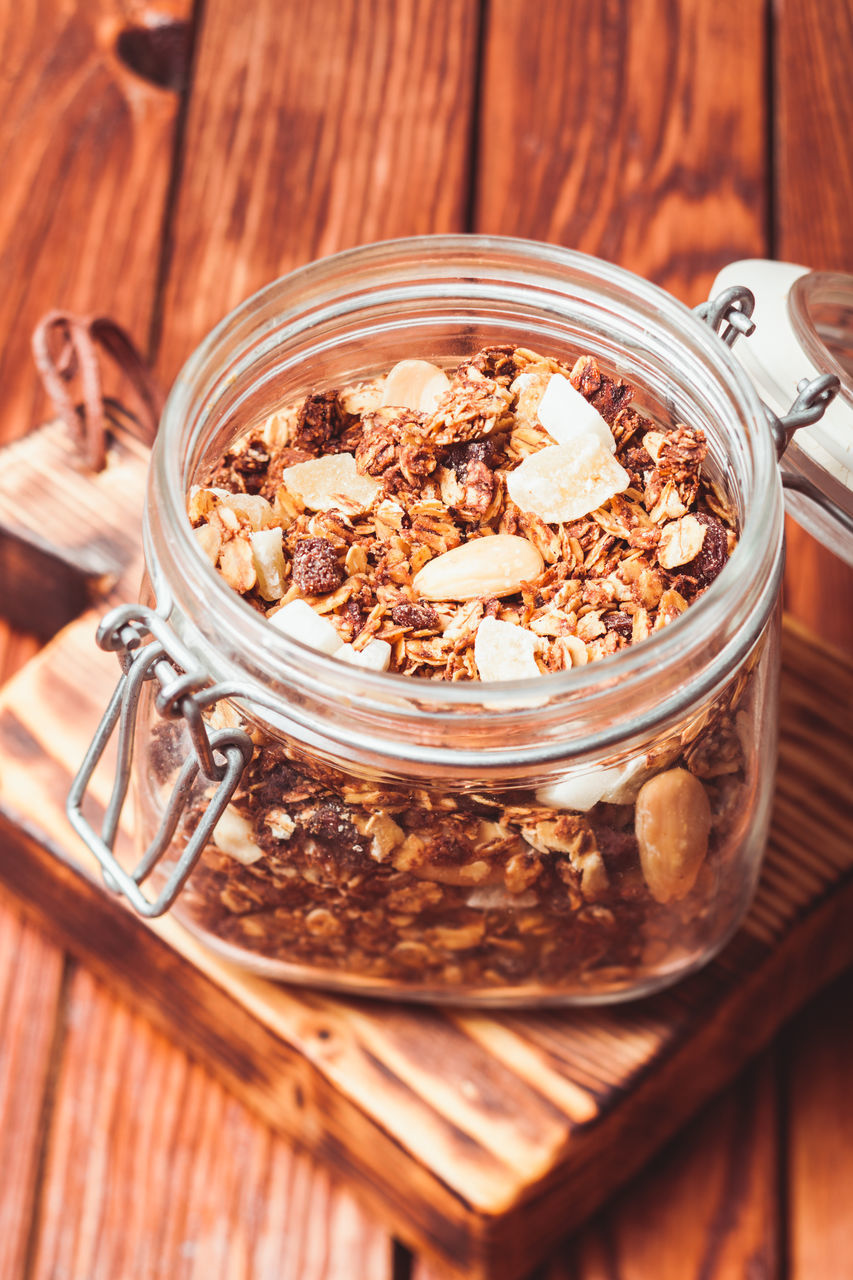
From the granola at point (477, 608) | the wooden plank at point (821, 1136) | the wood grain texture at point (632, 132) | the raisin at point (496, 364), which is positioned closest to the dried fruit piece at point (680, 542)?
the granola at point (477, 608)

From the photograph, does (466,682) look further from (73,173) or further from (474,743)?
(73,173)

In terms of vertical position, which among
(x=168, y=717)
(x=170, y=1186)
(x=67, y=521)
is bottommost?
(x=170, y=1186)

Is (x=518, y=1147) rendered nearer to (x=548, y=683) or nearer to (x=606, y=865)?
(x=606, y=865)

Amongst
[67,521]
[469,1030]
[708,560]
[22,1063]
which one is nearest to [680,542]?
[708,560]

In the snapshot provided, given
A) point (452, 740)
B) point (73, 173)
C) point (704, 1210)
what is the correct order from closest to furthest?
point (452, 740), point (704, 1210), point (73, 173)

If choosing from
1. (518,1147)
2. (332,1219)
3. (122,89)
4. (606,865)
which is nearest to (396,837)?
(606,865)

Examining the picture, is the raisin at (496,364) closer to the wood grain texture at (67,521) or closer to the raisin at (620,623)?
the raisin at (620,623)
